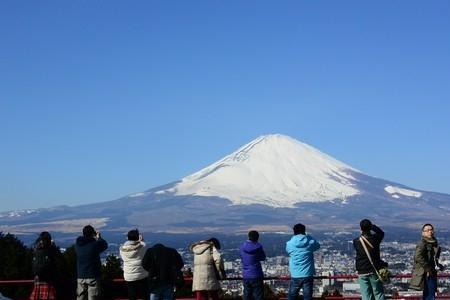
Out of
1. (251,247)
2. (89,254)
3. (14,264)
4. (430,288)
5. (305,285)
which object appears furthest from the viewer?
(14,264)

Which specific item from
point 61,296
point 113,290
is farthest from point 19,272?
point 61,296

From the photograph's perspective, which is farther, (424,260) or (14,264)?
(14,264)

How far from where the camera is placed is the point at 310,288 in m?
12.0

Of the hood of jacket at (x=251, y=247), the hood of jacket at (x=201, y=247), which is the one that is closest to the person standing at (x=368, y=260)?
the hood of jacket at (x=251, y=247)

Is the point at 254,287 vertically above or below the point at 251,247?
below

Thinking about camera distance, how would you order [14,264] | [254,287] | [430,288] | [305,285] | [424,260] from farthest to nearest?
[14,264], [254,287], [305,285], [430,288], [424,260]

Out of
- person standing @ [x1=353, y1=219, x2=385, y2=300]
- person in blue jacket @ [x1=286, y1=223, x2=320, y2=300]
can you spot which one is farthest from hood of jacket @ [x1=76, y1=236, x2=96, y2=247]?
person standing @ [x1=353, y1=219, x2=385, y2=300]

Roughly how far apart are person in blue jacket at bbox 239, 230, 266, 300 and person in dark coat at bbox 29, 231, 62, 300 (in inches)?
111


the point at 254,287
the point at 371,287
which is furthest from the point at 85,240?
the point at 371,287

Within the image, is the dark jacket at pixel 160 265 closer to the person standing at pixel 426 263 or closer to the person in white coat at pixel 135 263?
the person in white coat at pixel 135 263

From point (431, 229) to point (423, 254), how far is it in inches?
14.8

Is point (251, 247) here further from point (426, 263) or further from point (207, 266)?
point (426, 263)

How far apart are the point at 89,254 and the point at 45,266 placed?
65cm

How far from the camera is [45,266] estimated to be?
11.5 m
